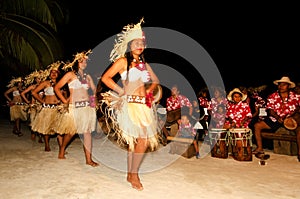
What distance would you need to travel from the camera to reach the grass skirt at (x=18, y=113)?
302 inches

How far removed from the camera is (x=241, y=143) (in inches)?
198

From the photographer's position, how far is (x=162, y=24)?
16.7 metres

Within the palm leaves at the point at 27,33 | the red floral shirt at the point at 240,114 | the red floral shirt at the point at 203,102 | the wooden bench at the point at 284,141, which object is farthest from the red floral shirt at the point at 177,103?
the palm leaves at the point at 27,33

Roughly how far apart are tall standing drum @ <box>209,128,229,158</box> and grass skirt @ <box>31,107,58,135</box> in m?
2.67

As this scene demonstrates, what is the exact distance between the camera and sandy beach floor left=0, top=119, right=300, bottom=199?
10.4 feet

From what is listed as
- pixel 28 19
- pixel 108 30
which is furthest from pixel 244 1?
pixel 28 19

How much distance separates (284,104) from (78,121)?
3.37 meters

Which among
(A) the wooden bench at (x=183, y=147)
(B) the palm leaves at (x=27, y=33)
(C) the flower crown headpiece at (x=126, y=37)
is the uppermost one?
(B) the palm leaves at (x=27, y=33)

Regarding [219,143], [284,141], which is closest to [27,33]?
[219,143]

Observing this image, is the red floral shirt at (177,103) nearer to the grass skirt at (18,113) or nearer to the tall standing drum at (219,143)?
the tall standing drum at (219,143)

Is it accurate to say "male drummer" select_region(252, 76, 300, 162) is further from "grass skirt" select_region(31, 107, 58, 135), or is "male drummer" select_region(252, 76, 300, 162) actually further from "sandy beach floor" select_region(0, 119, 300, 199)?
"grass skirt" select_region(31, 107, 58, 135)

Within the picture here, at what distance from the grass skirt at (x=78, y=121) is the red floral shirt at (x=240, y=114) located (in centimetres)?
241

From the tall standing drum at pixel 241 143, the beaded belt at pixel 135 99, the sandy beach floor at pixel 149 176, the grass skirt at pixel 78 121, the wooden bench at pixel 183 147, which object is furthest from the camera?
the wooden bench at pixel 183 147

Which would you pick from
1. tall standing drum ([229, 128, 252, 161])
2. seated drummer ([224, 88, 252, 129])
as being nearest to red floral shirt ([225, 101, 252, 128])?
seated drummer ([224, 88, 252, 129])
